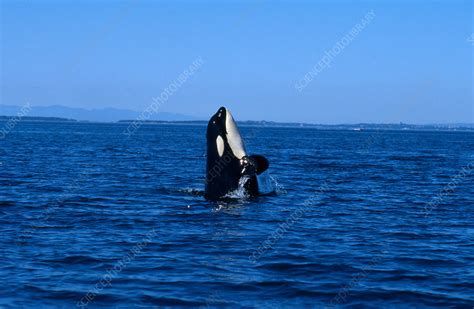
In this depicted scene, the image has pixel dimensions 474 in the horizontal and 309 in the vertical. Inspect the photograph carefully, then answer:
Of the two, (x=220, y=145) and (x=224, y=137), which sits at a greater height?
(x=224, y=137)

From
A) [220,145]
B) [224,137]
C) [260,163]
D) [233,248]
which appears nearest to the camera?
[233,248]

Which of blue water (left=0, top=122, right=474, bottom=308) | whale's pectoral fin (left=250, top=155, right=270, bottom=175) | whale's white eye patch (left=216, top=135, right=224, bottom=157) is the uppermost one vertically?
whale's white eye patch (left=216, top=135, right=224, bottom=157)

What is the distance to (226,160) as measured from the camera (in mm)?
22703

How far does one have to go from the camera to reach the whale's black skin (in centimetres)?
2270

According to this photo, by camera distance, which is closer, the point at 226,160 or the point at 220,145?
the point at 226,160

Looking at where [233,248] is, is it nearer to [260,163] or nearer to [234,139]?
[260,163]

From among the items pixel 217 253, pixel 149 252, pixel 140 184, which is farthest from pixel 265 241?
pixel 140 184

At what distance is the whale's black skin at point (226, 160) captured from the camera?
74.5 feet

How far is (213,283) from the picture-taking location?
13039mm

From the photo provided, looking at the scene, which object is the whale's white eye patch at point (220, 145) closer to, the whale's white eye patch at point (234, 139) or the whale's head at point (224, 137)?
the whale's head at point (224, 137)

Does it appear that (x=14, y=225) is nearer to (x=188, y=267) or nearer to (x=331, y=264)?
(x=188, y=267)

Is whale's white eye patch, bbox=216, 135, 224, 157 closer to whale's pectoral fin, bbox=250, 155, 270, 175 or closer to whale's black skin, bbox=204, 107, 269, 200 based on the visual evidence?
whale's black skin, bbox=204, 107, 269, 200

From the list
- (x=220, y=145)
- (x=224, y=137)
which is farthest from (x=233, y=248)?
(x=224, y=137)

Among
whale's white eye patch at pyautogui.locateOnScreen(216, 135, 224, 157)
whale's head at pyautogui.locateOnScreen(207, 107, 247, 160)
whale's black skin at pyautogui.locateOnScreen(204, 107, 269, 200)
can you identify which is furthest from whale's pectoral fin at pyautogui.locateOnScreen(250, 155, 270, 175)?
whale's white eye patch at pyautogui.locateOnScreen(216, 135, 224, 157)
